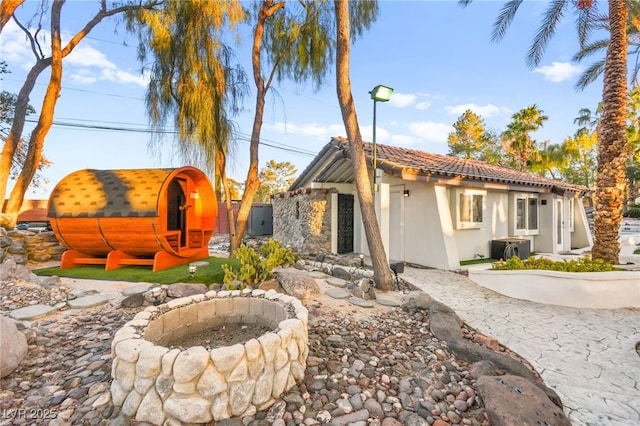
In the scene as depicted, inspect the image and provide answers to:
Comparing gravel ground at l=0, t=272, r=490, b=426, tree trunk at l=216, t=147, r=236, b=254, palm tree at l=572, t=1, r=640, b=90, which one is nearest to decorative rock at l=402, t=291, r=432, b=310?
gravel ground at l=0, t=272, r=490, b=426

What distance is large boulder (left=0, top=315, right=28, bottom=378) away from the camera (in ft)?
9.28

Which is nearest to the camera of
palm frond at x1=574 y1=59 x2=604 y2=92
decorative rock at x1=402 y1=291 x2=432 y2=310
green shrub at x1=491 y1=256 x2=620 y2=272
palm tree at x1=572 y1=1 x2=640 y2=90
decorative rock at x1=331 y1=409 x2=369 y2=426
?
decorative rock at x1=331 y1=409 x2=369 y2=426

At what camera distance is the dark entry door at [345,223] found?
1051 centimetres

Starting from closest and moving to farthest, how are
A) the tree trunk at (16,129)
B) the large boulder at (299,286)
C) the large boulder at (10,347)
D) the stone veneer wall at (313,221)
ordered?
the large boulder at (10,347) → the large boulder at (299,286) → the tree trunk at (16,129) → the stone veneer wall at (313,221)

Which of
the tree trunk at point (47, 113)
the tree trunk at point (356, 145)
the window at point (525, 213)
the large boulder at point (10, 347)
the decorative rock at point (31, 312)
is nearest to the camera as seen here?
the large boulder at point (10, 347)

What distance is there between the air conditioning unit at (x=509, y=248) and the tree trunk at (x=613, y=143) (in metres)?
2.11

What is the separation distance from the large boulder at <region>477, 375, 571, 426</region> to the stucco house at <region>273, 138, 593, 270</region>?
480 cm

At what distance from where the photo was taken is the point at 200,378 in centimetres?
225

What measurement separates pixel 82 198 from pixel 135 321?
5.91 m

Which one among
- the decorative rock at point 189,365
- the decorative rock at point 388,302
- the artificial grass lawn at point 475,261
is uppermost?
the decorative rock at point 189,365

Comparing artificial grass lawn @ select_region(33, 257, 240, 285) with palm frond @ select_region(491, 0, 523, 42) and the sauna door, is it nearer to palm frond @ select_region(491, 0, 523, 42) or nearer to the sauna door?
the sauna door

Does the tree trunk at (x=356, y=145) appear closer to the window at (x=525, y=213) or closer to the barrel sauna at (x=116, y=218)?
the barrel sauna at (x=116, y=218)

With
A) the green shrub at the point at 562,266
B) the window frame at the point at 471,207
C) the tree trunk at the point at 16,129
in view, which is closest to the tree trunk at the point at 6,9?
the tree trunk at the point at 16,129

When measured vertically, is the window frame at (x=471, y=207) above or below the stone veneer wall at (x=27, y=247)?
above
